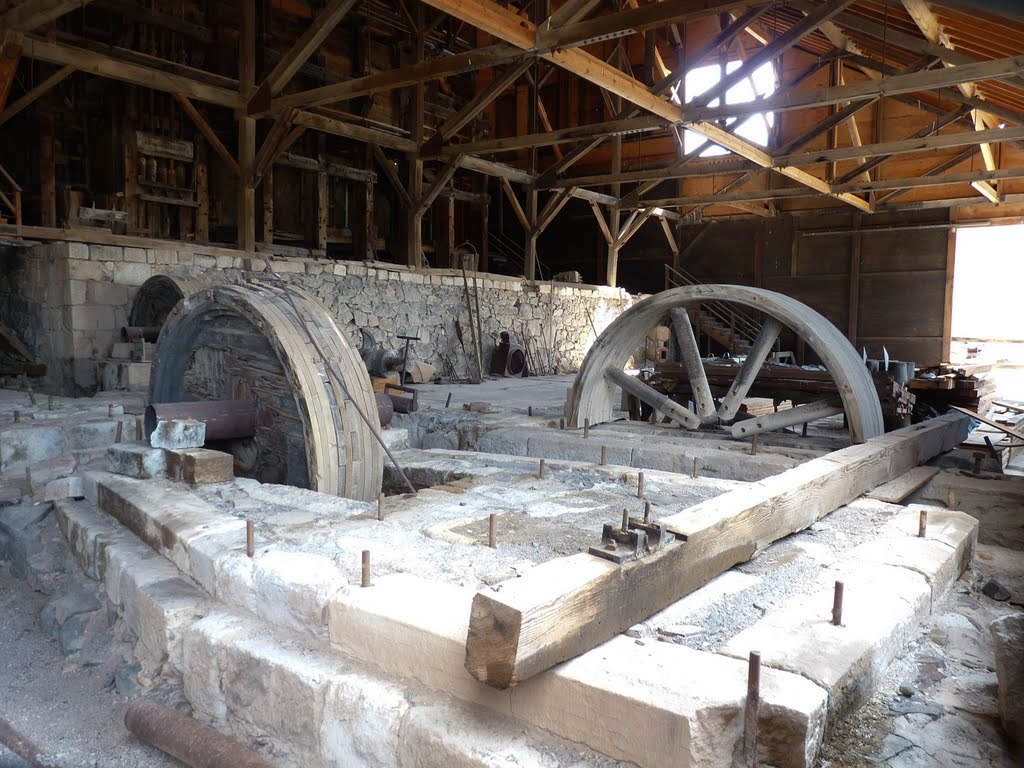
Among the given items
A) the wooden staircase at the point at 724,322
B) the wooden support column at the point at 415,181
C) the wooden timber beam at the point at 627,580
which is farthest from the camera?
the wooden staircase at the point at 724,322

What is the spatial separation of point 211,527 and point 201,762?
3.44ft

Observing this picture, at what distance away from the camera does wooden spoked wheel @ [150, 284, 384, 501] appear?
4.10 m

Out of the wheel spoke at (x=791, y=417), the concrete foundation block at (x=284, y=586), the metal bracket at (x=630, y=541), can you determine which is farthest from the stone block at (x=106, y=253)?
the metal bracket at (x=630, y=541)

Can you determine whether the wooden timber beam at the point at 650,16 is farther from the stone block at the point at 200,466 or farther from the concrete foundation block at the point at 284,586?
the concrete foundation block at the point at 284,586

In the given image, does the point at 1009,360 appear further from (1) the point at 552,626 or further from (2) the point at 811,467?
(1) the point at 552,626

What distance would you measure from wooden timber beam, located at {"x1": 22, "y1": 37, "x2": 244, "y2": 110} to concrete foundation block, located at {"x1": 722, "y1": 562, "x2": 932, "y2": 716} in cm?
947

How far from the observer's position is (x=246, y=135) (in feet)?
35.1

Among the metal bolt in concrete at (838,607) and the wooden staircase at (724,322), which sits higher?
the wooden staircase at (724,322)

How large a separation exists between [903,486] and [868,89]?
20.6ft

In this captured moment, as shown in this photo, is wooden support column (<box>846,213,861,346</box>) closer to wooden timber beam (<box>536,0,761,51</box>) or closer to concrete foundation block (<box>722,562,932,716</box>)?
wooden timber beam (<box>536,0,761,51</box>)

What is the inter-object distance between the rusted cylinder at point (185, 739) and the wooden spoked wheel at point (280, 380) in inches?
56.5

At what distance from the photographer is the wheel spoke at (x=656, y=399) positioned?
253 inches

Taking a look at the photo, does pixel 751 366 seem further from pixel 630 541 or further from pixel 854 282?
pixel 854 282

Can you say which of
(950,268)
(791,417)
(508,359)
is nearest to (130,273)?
(508,359)
